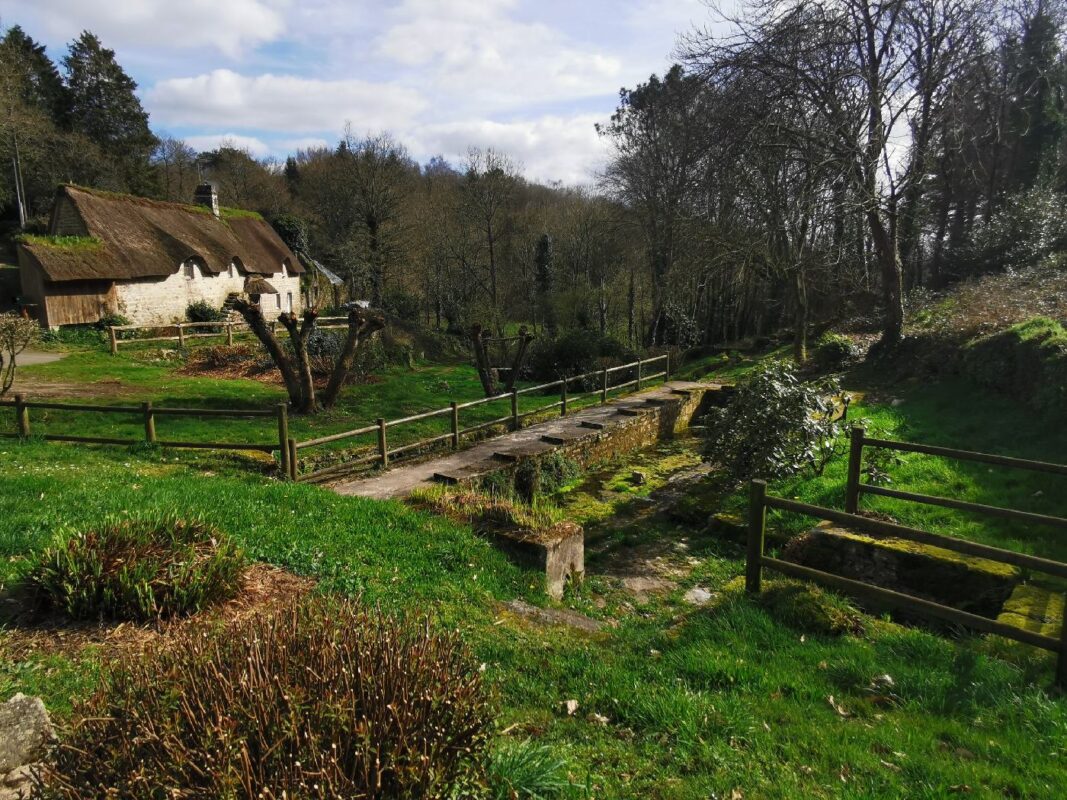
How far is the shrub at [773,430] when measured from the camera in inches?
375

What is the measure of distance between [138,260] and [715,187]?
980 inches

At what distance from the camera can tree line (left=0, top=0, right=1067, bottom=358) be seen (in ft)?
46.1

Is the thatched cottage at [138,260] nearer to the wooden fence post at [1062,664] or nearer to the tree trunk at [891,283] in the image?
the tree trunk at [891,283]

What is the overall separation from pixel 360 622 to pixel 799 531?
20.7 ft

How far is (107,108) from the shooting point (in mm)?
44719

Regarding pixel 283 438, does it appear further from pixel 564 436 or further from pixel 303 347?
pixel 564 436

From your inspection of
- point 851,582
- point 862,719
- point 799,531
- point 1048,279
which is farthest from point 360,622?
point 1048,279

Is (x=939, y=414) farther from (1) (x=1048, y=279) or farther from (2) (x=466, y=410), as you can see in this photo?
(2) (x=466, y=410)

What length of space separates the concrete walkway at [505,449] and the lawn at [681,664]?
1.58 metres

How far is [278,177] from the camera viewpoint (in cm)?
5531

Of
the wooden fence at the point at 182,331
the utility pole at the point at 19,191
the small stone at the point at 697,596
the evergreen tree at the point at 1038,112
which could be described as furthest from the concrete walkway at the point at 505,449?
the utility pole at the point at 19,191

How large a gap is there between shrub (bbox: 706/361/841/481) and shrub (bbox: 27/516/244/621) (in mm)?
7436

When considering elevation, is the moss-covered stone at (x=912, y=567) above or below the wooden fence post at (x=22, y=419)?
below

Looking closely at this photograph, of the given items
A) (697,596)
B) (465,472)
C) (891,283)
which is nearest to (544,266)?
(891,283)
